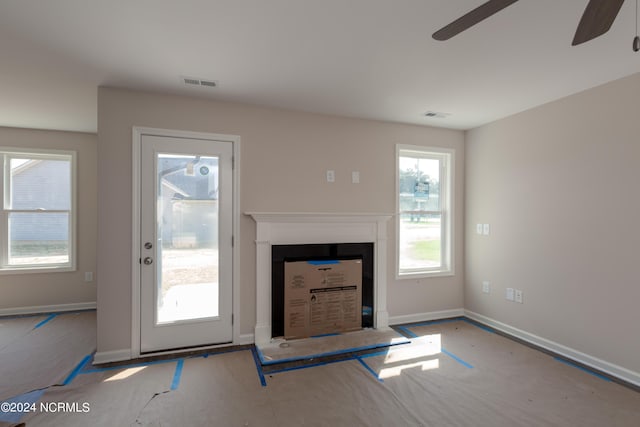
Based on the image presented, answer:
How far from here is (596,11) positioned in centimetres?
128

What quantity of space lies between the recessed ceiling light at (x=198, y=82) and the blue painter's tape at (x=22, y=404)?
273 cm

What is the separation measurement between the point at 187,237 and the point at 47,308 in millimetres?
2890

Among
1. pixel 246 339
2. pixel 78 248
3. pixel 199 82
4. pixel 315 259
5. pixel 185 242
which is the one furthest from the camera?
pixel 78 248

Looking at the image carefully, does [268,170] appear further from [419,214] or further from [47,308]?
[47,308]

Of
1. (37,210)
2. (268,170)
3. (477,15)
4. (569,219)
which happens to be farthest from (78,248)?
(569,219)

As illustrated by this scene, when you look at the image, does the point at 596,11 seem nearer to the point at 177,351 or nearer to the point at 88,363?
the point at 177,351

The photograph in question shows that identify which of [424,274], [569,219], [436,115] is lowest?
[424,274]

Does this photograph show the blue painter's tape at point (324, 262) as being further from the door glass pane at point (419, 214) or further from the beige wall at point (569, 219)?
the beige wall at point (569, 219)

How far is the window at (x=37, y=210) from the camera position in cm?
425

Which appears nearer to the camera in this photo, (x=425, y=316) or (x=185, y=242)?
(x=185, y=242)

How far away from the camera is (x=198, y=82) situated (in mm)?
2791

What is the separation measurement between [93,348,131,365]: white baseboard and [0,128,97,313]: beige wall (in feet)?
6.83

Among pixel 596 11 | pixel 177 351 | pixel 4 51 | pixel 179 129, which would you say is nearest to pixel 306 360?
pixel 177 351

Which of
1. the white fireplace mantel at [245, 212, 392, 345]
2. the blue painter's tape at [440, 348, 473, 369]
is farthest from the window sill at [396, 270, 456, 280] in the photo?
the blue painter's tape at [440, 348, 473, 369]
